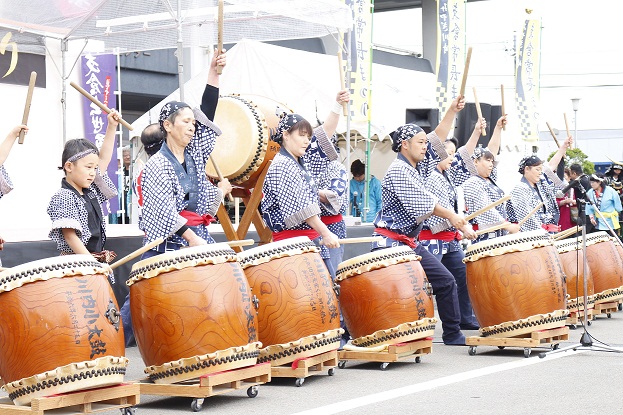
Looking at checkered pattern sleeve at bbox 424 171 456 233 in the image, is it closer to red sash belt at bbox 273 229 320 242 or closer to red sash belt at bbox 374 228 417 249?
red sash belt at bbox 374 228 417 249

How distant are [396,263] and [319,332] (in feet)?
2.55

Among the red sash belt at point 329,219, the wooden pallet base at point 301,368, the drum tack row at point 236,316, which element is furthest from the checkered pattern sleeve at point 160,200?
the red sash belt at point 329,219

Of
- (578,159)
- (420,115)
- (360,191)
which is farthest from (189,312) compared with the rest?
(578,159)

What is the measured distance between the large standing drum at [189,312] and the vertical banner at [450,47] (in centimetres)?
974

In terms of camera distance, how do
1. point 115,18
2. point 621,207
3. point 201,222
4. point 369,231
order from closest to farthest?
1. point 201,222
2. point 115,18
3. point 369,231
4. point 621,207

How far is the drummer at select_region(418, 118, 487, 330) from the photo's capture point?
6719mm

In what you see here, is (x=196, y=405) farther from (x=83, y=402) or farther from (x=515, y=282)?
(x=515, y=282)

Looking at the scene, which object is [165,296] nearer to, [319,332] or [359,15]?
[319,332]

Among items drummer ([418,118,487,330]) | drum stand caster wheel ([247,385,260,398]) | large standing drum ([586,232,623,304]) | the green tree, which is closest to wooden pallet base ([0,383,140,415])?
drum stand caster wheel ([247,385,260,398])

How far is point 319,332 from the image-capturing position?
5133 millimetres

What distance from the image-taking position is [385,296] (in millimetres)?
5660

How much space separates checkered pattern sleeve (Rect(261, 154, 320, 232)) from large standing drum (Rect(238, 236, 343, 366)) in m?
0.34

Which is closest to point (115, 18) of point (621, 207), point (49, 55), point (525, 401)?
point (49, 55)

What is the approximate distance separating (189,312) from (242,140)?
2.22 metres
